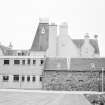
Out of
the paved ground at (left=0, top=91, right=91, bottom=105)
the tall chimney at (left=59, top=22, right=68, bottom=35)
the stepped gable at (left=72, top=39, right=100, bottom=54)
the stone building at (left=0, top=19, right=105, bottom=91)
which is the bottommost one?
the paved ground at (left=0, top=91, right=91, bottom=105)

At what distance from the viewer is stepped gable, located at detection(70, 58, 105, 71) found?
4588 centimetres

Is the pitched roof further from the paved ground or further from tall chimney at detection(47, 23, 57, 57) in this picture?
the paved ground

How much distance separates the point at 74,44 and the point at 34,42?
8.75m

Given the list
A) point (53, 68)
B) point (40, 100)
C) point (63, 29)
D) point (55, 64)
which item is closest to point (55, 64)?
point (55, 64)

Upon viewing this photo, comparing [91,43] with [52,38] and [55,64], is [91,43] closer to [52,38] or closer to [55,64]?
[52,38]

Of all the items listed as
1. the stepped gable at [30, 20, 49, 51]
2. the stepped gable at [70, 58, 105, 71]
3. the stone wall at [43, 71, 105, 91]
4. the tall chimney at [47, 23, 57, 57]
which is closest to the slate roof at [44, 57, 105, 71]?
the stepped gable at [70, 58, 105, 71]

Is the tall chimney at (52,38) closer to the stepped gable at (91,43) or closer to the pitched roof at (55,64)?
the pitched roof at (55,64)

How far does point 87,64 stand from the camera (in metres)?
47.3

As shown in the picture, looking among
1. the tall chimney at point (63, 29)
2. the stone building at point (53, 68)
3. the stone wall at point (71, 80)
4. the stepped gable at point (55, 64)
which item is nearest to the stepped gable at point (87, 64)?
the stone building at point (53, 68)

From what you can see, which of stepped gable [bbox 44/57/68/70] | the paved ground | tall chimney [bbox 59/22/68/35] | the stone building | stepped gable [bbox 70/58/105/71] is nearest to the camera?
the paved ground

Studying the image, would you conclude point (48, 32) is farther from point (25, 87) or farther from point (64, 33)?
point (25, 87)

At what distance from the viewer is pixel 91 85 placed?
4469 centimetres

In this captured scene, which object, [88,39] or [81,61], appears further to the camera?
[88,39]

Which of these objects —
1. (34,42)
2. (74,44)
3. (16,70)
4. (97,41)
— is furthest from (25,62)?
(97,41)
